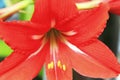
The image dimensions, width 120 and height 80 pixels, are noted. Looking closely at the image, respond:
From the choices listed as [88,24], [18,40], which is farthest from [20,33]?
[88,24]

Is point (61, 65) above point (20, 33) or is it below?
below

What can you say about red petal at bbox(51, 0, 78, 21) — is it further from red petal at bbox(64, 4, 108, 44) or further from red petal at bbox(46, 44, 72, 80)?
red petal at bbox(46, 44, 72, 80)

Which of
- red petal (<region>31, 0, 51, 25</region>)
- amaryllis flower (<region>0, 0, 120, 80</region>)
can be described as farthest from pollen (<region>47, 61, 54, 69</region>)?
red petal (<region>31, 0, 51, 25</region>)

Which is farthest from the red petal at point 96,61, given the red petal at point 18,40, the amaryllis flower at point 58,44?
the red petal at point 18,40

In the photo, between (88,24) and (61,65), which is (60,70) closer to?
(61,65)

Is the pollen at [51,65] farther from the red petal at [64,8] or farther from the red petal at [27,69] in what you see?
the red petal at [64,8]

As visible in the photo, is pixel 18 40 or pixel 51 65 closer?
pixel 18 40
